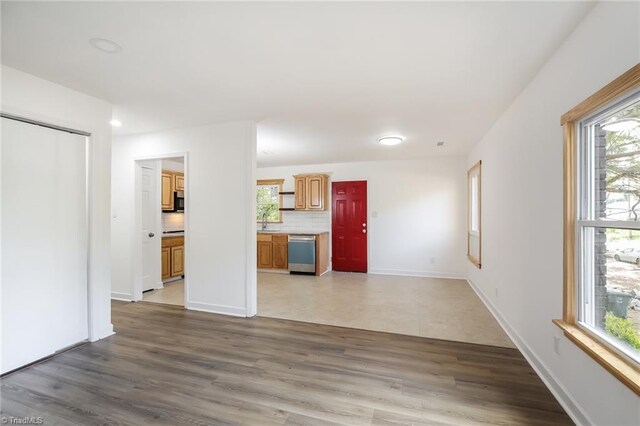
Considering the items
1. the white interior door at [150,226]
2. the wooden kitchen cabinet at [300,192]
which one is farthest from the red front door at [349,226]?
the white interior door at [150,226]

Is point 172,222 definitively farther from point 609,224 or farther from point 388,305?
point 609,224

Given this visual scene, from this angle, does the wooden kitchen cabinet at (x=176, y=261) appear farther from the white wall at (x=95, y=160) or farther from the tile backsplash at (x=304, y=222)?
the white wall at (x=95, y=160)

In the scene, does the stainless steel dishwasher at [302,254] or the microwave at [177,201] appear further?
the stainless steel dishwasher at [302,254]

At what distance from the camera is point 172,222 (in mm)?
6160

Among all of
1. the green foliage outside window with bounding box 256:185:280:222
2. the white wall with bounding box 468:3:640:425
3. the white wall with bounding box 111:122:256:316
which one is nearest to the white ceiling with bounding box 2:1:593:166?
the white wall with bounding box 468:3:640:425

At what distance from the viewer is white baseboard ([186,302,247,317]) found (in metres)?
3.71

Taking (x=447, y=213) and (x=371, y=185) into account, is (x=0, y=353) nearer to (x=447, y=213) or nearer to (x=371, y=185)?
(x=371, y=185)

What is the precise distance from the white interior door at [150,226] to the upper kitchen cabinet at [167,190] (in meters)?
0.71

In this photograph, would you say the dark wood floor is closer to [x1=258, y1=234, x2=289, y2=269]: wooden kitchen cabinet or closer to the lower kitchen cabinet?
the lower kitchen cabinet

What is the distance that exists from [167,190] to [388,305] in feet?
15.8

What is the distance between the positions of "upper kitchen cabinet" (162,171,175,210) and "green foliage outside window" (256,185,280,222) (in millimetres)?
2193

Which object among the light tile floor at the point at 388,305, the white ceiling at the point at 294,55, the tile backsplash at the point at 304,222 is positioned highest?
the white ceiling at the point at 294,55

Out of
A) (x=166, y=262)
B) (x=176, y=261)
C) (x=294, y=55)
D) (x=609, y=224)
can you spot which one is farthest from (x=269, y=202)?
(x=609, y=224)

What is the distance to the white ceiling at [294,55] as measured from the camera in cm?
171
